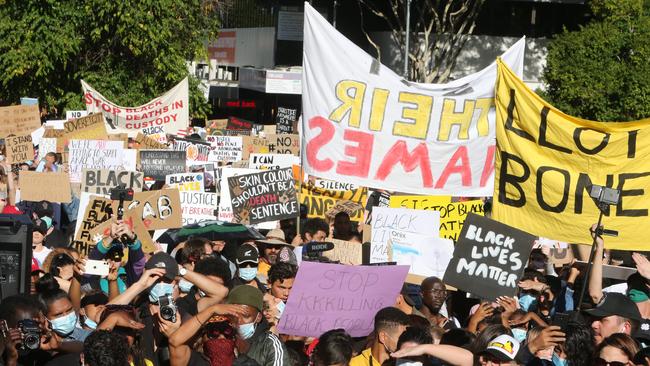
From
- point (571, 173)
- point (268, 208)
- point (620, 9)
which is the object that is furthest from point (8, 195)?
point (620, 9)

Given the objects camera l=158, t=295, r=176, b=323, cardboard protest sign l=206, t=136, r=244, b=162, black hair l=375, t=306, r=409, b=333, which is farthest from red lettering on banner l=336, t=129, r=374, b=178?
cardboard protest sign l=206, t=136, r=244, b=162

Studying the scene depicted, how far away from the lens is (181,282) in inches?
341

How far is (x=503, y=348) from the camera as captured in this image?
6535 millimetres

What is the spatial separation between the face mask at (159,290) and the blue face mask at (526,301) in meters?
3.17

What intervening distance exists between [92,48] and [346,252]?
22269 millimetres

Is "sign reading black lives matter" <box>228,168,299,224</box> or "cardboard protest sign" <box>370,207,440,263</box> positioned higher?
"cardboard protest sign" <box>370,207,440,263</box>

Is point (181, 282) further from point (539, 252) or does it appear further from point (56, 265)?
point (539, 252)

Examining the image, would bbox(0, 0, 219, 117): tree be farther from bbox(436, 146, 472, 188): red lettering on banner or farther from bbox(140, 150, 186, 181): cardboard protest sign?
bbox(436, 146, 472, 188): red lettering on banner

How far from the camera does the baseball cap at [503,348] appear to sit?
6488mm

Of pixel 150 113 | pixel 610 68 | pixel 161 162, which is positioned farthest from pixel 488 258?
pixel 610 68

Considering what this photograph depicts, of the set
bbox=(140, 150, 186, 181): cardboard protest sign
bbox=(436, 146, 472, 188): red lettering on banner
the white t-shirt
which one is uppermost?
bbox=(436, 146, 472, 188): red lettering on banner

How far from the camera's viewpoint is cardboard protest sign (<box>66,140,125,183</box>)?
→ 1716 centimetres

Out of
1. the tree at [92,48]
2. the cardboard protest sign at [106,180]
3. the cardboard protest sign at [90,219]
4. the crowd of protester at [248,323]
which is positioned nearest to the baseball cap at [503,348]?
the crowd of protester at [248,323]

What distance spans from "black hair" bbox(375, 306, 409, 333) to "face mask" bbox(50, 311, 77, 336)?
1.79 metres
